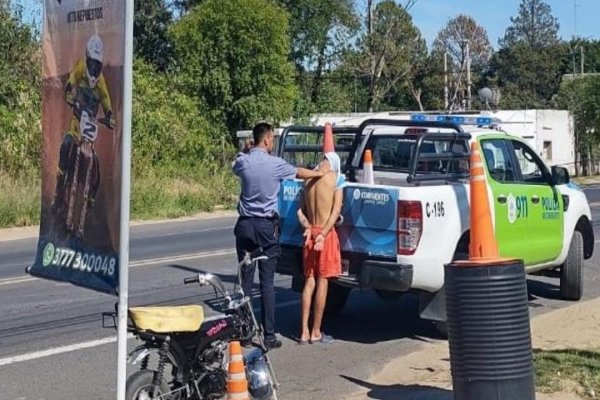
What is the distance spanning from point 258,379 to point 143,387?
2.54 ft

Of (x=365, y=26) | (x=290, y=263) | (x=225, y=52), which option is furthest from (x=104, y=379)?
(x=365, y=26)

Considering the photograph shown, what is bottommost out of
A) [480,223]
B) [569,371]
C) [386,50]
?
[569,371]

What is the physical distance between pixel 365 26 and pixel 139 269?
140 ft

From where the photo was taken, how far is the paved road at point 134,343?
863 centimetres

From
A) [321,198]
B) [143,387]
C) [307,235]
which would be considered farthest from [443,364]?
[143,387]

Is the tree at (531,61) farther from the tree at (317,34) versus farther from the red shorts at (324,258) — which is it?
the red shorts at (324,258)

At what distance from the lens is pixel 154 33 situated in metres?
54.3

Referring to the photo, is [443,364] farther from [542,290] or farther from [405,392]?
[542,290]

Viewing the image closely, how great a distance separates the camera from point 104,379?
8727 mm

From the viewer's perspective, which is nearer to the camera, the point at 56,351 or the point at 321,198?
the point at 56,351

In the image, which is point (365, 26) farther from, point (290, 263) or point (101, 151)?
point (101, 151)

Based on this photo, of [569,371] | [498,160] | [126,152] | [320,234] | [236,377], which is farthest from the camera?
[498,160]

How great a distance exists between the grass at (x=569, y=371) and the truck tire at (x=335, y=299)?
2.77 metres

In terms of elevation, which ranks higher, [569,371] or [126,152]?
[126,152]
